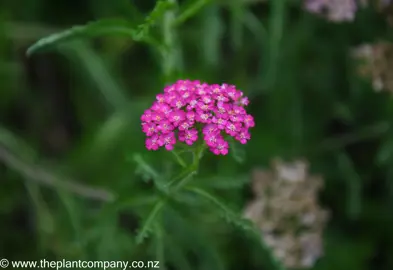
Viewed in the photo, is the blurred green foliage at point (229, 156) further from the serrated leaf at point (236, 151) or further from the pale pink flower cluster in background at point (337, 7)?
the serrated leaf at point (236, 151)

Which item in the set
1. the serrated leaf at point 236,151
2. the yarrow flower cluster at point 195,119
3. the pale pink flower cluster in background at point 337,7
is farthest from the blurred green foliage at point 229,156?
the yarrow flower cluster at point 195,119

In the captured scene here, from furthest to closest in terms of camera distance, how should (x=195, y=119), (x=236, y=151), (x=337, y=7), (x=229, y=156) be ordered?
(x=229, y=156) < (x=337, y=7) < (x=236, y=151) < (x=195, y=119)

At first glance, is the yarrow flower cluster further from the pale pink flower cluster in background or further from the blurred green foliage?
the pale pink flower cluster in background

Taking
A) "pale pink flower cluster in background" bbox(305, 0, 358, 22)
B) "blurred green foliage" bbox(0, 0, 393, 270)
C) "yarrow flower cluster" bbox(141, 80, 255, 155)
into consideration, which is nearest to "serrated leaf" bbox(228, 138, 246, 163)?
"yarrow flower cluster" bbox(141, 80, 255, 155)

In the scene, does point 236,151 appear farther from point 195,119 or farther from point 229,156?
point 229,156

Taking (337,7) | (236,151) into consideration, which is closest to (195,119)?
(236,151)

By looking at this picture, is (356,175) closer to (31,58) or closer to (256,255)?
(256,255)
